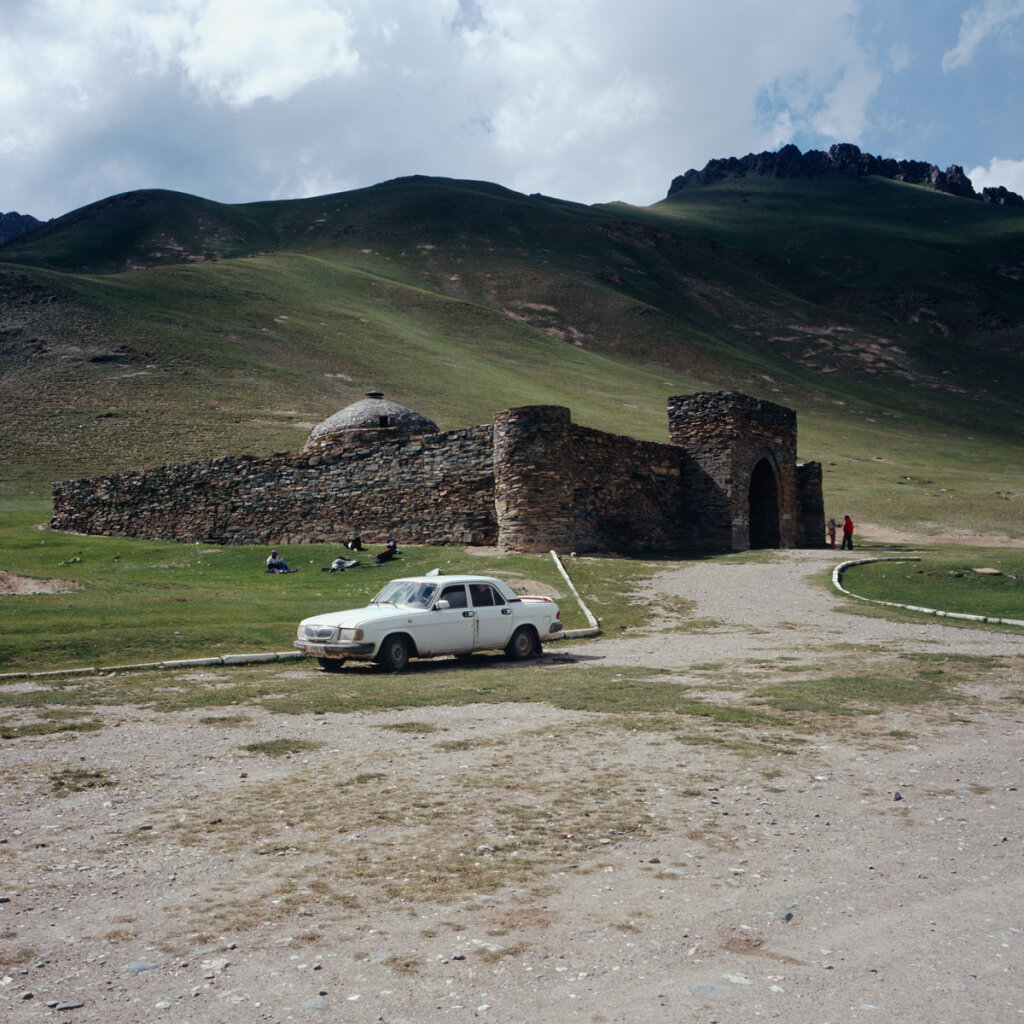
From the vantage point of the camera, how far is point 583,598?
67.5ft

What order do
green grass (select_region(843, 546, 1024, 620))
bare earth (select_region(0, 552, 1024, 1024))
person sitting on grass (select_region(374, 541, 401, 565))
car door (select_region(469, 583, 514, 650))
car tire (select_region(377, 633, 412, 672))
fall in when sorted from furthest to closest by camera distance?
1. person sitting on grass (select_region(374, 541, 401, 565))
2. green grass (select_region(843, 546, 1024, 620))
3. car door (select_region(469, 583, 514, 650))
4. car tire (select_region(377, 633, 412, 672))
5. bare earth (select_region(0, 552, 1024, 1024))

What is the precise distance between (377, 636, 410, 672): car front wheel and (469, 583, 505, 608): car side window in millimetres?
1352

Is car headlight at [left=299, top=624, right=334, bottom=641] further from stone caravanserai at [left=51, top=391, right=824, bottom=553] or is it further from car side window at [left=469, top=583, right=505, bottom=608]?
stone caravanserai at [left=51, top=391, right=824, bottom=553]

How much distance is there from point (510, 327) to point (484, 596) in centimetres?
8144

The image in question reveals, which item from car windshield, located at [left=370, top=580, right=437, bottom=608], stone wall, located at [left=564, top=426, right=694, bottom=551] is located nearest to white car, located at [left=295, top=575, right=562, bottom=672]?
car windshield, located at [left=370, top=580, right=437, bottom=608]

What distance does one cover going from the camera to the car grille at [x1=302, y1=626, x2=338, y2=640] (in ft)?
44.0

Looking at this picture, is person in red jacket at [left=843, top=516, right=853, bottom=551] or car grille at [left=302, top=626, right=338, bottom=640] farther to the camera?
person in red jacket at [left=843, top=516, right=853, bottom=551]

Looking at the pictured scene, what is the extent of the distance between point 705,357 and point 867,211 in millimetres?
118723

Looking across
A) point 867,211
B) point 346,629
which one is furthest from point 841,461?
point 867,211

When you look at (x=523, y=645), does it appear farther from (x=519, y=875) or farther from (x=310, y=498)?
(x=310, y=498)

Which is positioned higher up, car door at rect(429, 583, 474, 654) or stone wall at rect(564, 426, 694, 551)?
stone wall at rect(564, 426, 694, 551)

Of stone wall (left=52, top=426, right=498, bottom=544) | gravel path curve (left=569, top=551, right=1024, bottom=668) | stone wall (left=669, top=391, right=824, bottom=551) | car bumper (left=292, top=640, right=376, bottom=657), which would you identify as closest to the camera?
car bumper (left=292, top=640, right=376, bottom=657)

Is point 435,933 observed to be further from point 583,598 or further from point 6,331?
point 6,331

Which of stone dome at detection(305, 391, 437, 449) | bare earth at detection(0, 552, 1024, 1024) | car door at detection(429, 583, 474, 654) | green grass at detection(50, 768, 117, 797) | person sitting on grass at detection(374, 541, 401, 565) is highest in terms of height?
stone dome at detection(305, 391, 437, 449)
